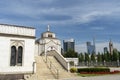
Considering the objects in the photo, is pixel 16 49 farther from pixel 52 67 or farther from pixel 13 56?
pixel 52 67

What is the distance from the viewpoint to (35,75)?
904 inches

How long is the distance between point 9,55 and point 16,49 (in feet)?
3.66

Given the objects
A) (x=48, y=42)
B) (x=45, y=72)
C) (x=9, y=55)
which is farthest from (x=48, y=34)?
(x=9, y=55)

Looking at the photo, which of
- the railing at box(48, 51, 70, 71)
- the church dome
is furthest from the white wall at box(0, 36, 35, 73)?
the church dome

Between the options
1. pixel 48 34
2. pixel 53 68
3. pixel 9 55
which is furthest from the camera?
pixel 48 34

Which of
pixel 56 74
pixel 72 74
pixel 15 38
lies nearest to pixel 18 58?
pixel 15 38

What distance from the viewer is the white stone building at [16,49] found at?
2229 centimetres

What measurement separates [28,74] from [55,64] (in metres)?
5.23

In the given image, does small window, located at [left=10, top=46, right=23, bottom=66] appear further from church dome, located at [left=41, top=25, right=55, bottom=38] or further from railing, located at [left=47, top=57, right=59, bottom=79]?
church dome, located at [left=41, top=25, right=55, bottom=38]

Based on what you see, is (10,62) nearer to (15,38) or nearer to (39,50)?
(15,38)

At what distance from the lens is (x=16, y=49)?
76.2ft

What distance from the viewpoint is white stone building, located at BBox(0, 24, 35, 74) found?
2229 centimetres

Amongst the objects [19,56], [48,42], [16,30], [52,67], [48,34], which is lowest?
[52,67]

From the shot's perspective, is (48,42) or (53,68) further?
(48,42)
